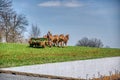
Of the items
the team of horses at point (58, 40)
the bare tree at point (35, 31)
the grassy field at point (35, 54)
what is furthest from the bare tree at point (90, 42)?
the bare tree at point (35, 31)

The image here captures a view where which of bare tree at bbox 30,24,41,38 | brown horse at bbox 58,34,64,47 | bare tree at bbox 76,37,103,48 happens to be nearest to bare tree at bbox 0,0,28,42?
bare tree at bbox 30,24,41,38

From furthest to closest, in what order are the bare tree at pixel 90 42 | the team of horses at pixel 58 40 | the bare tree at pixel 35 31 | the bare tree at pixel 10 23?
the bare tree at pixel 90 42
the team of horses at pixel 58 40
the bare tree at pixel 35 31
the bare tree at pixel 10 23

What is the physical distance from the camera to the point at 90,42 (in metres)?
5.00

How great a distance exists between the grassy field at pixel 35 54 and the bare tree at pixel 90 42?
0.17 ft

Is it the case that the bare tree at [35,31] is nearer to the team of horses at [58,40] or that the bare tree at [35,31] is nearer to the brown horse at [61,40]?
the team of horses at [58,40]

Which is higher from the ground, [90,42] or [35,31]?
[35,31]

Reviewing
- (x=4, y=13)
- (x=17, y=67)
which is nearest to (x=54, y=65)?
(x=17, y=67)

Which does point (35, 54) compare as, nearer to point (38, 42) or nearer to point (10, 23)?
point (38, 42)

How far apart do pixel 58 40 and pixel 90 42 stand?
1.56 ft

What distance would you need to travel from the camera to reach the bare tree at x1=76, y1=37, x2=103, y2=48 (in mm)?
4902

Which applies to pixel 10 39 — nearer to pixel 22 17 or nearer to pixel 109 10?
pixel 22 17

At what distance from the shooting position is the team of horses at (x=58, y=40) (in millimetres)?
4656

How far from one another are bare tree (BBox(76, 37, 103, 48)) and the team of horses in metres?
0.21

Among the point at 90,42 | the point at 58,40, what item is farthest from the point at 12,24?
the point at 90,42
